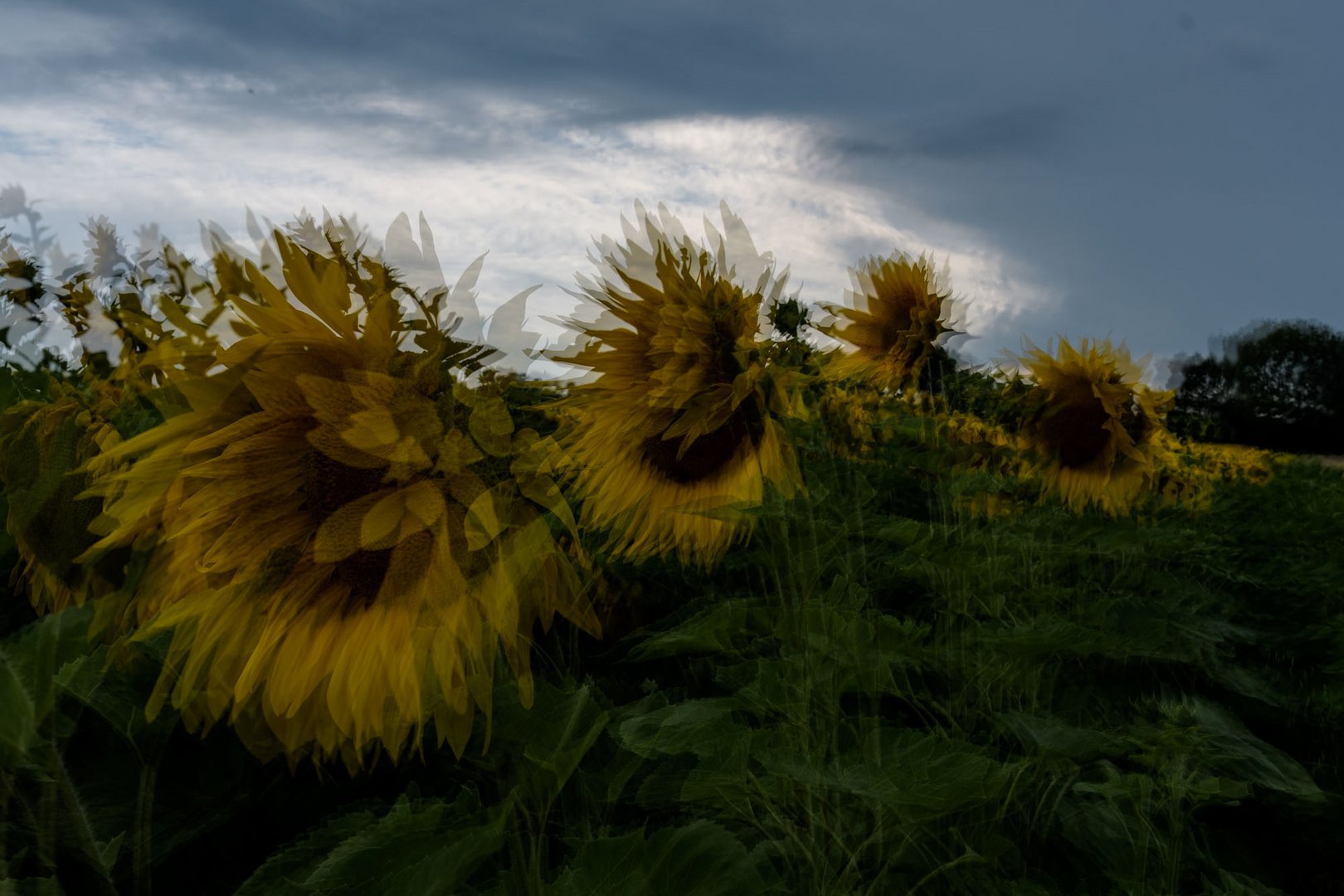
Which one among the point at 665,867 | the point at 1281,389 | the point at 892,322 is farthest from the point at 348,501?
the point at 1281,389

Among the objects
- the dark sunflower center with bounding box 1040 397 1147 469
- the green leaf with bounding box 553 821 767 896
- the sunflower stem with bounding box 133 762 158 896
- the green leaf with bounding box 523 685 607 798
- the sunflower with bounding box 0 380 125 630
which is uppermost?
the dark sunflower center with bounding box 1040 397 1147 469

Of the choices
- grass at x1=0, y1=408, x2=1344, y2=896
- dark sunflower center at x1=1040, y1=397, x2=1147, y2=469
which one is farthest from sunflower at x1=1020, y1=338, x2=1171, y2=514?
grass at x1=0, y1=408, x2=1344, y2=896

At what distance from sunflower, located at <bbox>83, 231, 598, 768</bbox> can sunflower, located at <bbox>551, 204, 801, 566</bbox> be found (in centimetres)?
63

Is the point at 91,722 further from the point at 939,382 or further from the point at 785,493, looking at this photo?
the point at 939,382

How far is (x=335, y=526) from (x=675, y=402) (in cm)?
85

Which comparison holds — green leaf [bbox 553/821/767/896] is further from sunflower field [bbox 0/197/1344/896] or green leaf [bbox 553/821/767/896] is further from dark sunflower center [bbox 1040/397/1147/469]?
dark sunflower center [bbox 1040/397/1147/469]

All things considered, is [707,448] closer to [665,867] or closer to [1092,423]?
[665,867]

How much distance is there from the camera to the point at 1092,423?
2.56 meters

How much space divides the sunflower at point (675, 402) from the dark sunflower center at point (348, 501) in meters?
0.60

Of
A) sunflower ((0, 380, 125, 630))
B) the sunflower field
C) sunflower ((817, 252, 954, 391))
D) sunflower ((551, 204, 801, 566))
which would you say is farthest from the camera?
sunflower ((817, 252, 954, 391))

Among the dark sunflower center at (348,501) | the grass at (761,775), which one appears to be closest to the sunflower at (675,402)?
the grass at (761,775)

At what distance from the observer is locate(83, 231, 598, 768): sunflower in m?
0.85

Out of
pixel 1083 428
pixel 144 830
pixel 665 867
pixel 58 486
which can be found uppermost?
pixel 1083 428

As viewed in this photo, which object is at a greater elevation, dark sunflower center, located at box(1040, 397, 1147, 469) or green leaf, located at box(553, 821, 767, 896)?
dark sunflower center, located at box(1040, 397, 1147, 469)
